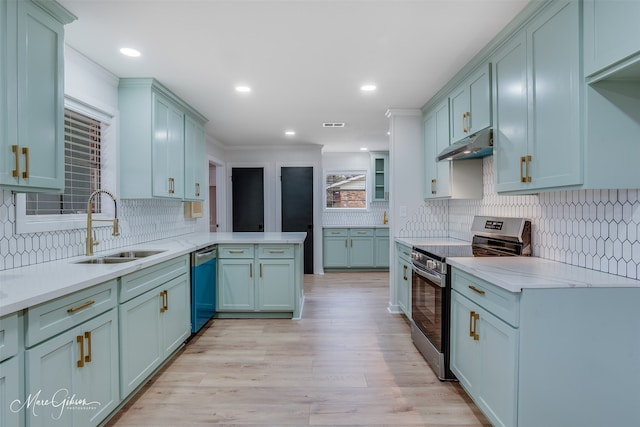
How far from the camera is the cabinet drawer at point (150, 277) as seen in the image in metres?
2.02

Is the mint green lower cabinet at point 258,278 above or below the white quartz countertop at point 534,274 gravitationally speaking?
below

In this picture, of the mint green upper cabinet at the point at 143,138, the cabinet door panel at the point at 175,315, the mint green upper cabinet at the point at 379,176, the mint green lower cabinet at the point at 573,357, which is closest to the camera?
the mint green lower cabinet at the point at 573,357

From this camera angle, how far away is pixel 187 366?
105 inches

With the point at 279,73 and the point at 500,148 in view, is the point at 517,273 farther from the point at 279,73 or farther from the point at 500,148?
the point at 279,73

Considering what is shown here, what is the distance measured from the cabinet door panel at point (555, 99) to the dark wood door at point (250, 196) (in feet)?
16.2

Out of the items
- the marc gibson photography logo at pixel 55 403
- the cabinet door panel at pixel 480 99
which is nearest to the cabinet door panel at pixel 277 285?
the marc gibson photography logo at pixel 55 403

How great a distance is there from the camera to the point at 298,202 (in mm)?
6273

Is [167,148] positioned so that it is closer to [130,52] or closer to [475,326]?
[130,52]

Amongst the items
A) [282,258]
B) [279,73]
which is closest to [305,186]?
[282,258]

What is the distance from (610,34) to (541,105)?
0.46 m

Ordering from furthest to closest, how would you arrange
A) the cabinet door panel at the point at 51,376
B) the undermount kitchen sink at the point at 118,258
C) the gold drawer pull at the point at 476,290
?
the undermount kitchen sink at the point at 118,258 → the gold drawer pull at the point at 476,290 → the cabinet door panel at the point at 51,376

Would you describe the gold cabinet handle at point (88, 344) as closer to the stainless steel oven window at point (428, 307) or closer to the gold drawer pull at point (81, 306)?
the gold drawer pull at point (81, 306)

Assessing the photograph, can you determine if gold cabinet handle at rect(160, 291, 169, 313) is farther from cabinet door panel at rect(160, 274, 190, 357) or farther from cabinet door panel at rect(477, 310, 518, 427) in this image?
cabinet door panel at rect(477, 310, 518, 427)

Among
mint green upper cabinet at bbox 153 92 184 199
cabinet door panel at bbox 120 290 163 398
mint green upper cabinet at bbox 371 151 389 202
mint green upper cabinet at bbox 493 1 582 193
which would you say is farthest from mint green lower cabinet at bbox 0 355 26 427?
mint green upper cabinet at bbox 371 151 389 202
